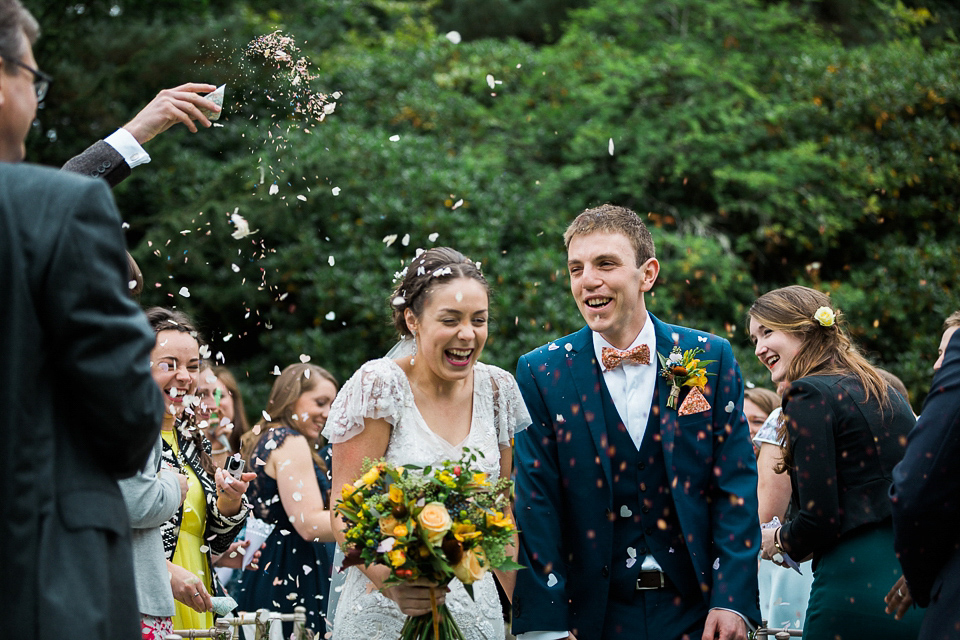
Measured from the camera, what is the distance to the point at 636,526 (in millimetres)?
3865

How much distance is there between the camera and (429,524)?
10.4 ft

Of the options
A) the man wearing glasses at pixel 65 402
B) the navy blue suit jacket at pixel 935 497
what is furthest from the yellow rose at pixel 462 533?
the navy blue suit jacket at pixel 935 497

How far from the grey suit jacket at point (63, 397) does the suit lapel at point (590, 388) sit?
2049 mm

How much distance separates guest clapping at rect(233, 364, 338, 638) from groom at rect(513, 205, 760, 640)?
159 cm

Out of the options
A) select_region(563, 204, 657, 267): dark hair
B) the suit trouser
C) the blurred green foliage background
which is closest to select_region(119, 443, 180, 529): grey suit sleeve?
the suit trouser

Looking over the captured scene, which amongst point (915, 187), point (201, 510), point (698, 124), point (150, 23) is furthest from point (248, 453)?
point (150, 23)

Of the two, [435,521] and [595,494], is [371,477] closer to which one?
[435,521]

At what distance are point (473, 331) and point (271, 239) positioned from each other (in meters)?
6.91

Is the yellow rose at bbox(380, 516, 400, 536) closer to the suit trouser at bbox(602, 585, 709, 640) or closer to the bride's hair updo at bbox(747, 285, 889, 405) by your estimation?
the suit trouser at bbox(602, 585, 709, 640)

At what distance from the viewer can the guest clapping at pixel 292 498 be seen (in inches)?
207

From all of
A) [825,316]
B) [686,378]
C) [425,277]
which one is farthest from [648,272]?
[425,277]

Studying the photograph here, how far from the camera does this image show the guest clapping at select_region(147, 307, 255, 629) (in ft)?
14.6

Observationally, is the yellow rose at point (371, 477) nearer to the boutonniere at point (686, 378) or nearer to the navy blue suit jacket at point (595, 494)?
the navy blue suit jacket at point (595, 494)

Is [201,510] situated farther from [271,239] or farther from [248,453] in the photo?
[271,239]
